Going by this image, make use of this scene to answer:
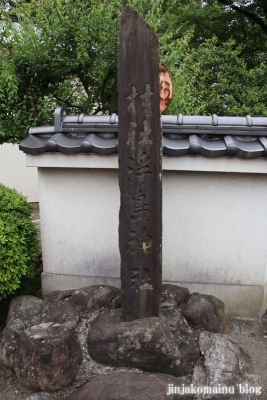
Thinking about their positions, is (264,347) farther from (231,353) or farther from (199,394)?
(199,394)

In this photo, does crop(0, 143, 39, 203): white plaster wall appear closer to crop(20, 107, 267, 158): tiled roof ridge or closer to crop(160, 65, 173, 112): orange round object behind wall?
crop(160, 65, 173, 112): orange round object behind wall

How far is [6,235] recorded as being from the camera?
4.67 m

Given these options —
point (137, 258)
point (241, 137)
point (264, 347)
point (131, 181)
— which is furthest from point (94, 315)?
point (241, 137)

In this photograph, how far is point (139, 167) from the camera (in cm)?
386

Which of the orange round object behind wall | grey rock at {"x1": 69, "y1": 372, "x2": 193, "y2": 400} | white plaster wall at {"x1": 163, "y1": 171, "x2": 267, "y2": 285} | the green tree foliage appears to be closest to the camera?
grey rock at {"x1": 69, "y1": 372, "x2": 193, "y2": 400}

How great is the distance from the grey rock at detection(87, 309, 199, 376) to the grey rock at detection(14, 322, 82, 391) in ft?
1.24

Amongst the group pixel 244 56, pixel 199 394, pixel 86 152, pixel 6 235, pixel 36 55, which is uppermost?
pixel 244 56

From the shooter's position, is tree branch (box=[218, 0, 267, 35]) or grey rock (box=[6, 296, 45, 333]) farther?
tree branch (box=[218, 0, 267, 35])

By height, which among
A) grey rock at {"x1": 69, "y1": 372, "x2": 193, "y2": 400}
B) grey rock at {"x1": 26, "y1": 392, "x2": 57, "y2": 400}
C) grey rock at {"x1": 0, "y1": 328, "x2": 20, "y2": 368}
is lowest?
grey rock at {"x1": 26, "y1": 392, "x2": 57, "y2": 400}

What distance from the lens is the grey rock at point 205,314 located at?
4.42 meters

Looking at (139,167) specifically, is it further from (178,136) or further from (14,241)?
(14,241)

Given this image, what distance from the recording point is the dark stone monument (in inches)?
142

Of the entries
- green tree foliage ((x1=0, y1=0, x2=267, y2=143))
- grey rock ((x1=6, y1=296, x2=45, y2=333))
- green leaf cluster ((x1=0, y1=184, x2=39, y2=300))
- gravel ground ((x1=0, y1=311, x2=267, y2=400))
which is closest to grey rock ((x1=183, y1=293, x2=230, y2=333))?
gravel ground ((x1=0, y1=311, x2=267, y2=400))

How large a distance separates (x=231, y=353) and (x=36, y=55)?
5.90 m
